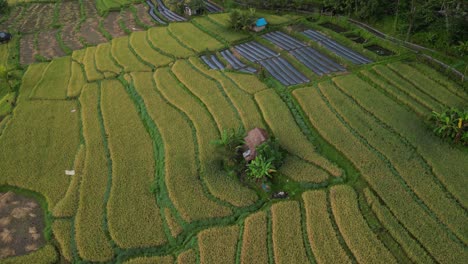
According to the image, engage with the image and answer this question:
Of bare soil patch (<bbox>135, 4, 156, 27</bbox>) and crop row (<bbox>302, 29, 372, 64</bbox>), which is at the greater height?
crop row (<bbox>302, 29, 372, 64</bbox>)

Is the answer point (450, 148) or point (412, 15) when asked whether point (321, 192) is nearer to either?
point (450, 148)

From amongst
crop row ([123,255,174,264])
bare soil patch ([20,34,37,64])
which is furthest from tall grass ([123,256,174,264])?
bare soil patch ([20,34,37,64])

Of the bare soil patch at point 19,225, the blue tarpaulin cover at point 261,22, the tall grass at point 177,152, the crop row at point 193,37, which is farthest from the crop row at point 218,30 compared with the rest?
the bare soil patch at point 19,225

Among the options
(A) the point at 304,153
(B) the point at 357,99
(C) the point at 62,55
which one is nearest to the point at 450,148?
(B) the point at 357,99

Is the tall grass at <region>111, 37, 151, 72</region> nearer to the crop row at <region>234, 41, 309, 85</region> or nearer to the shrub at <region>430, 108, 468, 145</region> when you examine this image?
the crop row at <region>234, 41, 309, 85</region>

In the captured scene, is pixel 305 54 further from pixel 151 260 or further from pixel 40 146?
pixel 151 260

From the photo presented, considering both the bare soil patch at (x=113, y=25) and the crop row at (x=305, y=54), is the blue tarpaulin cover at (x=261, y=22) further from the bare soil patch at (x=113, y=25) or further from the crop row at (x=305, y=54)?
the bare soil patch at (x=113, y=25)
